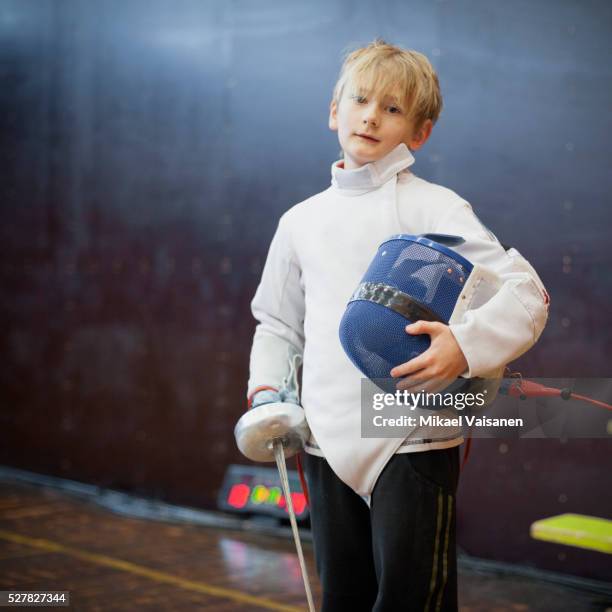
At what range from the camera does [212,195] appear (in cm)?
459

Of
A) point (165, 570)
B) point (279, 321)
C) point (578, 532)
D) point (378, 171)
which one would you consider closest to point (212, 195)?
point (165, 570)

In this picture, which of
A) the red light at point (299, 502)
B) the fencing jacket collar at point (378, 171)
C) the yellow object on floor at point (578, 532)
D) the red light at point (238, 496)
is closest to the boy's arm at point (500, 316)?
the fencing jacket collar at point (378, 171)

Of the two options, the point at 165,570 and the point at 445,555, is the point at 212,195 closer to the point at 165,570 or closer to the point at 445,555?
the point at 165,570

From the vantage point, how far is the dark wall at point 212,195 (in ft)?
11.3

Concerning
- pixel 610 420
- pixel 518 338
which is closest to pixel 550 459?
pixel 610 420

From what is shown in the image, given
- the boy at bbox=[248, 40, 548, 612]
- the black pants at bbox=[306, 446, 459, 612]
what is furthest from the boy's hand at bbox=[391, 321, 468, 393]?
the black pants at bbox=[306, 446, 459, 612]

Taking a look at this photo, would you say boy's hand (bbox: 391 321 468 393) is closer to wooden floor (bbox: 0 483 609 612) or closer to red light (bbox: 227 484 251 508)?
wooden floor (bbox: 0 483 609 612)

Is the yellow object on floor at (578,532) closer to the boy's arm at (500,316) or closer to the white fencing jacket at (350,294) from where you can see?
the white fencing jacket at (350,294)

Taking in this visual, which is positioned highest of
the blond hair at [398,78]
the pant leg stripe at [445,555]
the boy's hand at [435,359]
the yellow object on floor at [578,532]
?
the blond hair at [398,78]

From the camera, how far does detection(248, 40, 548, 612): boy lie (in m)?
1.60

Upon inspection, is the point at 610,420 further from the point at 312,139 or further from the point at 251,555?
the point at 312,139

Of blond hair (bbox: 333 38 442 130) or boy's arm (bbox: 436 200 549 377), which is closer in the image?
boy's arm (bbox: 436 200 549 377)

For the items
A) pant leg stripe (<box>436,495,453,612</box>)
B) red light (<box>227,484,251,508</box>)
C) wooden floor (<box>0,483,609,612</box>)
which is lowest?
wooden floor (<box>0,483,609,612</box>)

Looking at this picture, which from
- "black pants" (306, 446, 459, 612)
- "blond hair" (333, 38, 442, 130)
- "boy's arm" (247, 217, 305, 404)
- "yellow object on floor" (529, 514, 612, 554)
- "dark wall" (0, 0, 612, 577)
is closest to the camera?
"black pants" (306, 446, 459, 612)
